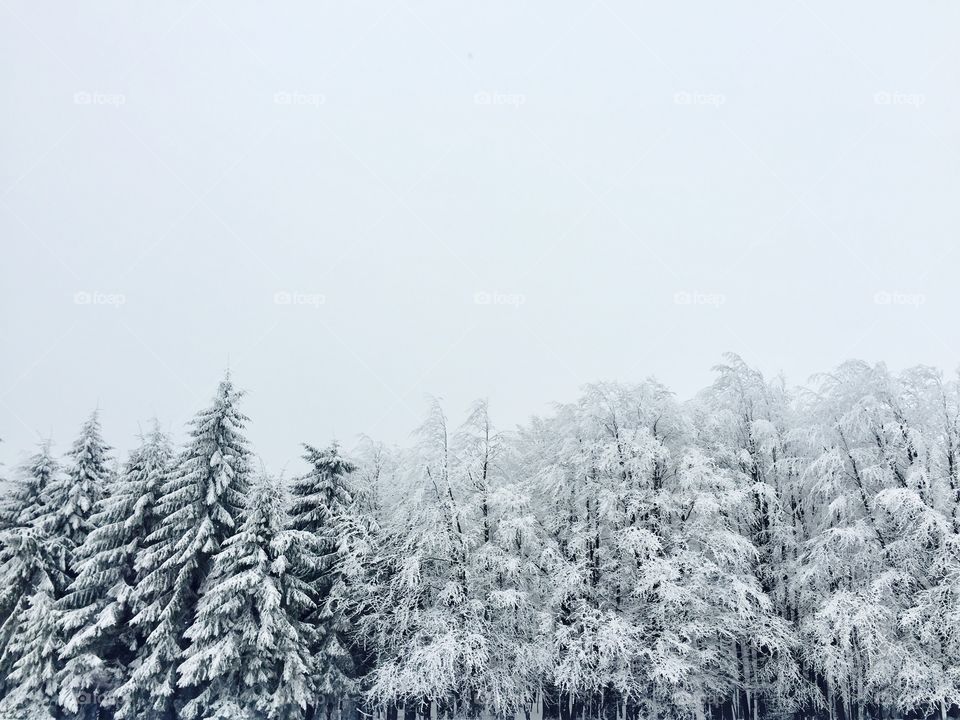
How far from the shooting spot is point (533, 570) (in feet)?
91.7

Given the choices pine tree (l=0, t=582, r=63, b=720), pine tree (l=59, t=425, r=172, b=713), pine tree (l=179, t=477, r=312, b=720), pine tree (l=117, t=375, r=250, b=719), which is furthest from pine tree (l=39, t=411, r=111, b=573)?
pine tree (l=179, t=477, r=312, b=720)

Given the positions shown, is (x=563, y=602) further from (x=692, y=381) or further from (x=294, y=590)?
(x=692, y=381)

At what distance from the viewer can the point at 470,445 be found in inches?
1197

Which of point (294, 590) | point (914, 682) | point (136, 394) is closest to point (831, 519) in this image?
point (914, 682)

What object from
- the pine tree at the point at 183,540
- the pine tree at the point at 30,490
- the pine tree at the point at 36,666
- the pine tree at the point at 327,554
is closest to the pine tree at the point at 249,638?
the pine tree at the point at 183,540

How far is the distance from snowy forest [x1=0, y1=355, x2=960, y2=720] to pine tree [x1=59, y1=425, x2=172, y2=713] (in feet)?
0.38

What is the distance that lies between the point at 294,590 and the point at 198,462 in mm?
6282

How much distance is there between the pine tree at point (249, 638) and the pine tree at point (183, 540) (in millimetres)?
747

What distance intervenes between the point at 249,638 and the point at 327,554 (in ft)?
15.8

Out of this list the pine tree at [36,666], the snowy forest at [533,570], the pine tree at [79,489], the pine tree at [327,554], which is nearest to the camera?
the snowy forest at [533,570]

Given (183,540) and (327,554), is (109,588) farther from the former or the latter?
(327,554)

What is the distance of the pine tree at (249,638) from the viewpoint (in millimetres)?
25594

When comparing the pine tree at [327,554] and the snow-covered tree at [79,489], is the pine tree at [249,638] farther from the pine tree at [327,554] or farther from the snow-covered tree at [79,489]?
the snow-covered tree at [79,489]

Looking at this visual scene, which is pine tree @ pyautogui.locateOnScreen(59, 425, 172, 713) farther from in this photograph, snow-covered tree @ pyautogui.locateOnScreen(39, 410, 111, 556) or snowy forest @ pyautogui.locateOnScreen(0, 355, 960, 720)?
snow-covered tree @ pyautogui.locateOnScreen(39, 410, 111, 556)
